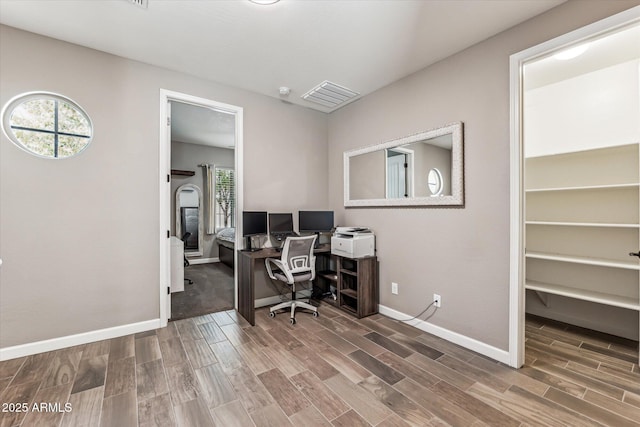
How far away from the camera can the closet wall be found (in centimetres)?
247

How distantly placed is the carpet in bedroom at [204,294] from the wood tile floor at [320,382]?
1.95ft

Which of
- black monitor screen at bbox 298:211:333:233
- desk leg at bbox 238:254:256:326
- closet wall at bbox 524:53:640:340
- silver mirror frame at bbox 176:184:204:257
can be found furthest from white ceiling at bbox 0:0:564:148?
silver mirror frame at bbox 176:184:204:257

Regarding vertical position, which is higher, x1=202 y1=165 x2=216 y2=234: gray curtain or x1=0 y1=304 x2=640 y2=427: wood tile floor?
x1=202 y1=165 x2=216 y2=234: gray curtain

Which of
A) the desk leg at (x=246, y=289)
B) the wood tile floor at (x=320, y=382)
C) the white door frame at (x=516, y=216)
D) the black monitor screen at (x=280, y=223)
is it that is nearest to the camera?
the wood tile floor at (x=320, y=382)

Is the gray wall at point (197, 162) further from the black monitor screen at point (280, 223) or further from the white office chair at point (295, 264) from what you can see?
the white office chair at point (295, 264)

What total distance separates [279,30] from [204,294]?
11.3ft

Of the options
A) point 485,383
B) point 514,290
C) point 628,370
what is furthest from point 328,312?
point 628,370

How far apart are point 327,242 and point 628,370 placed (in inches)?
120

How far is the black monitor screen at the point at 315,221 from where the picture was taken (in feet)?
11.8

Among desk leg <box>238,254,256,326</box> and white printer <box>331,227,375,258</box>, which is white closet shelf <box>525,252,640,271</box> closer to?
white printer <box>331,227,375,258</box>

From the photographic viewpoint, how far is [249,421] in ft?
5.08

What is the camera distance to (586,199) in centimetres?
276

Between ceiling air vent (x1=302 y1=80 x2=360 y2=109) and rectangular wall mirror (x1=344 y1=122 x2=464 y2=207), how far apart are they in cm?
70

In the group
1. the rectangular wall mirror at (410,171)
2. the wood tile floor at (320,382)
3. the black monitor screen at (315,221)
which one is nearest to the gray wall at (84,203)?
the wood tile floor at (320,382)
